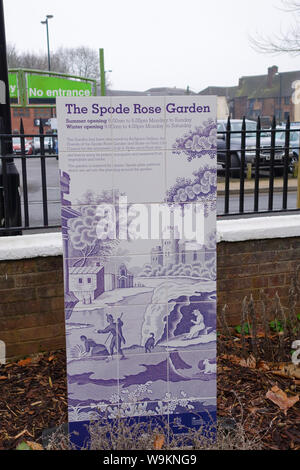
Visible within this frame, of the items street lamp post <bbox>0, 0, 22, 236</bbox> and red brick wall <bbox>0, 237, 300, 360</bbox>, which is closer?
red brick wall <bbox>0, 237, 300, 360</bbox>

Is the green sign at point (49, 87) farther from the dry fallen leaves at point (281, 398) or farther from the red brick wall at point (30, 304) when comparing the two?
the dry fallen leaves at point (281, 398)

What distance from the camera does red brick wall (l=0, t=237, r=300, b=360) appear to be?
409 cm

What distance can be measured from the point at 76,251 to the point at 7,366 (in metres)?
1.83

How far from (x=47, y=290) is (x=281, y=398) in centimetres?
197

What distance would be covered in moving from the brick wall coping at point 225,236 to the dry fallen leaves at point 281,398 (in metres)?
1.45

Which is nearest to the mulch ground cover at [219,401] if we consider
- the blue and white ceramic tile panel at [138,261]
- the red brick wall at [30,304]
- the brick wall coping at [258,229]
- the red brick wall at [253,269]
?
the red brick wall at [30,304]

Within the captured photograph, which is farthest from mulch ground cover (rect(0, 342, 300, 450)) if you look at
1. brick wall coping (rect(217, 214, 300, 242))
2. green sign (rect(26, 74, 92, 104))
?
green sign (rect(26, 74, 92, 104))

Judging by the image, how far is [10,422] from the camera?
10.7 ft

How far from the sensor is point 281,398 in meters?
3.43

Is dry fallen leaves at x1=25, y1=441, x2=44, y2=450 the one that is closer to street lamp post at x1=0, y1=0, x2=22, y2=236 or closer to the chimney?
street lamp post at x1=0, y1=0, x2=22, y2=236

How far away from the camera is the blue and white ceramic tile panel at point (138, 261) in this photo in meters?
2.66

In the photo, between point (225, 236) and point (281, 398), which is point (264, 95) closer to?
point (225, 236)

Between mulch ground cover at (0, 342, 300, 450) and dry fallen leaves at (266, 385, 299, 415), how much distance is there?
0.02 m

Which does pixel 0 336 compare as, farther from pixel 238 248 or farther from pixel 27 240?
pixel 238 248
